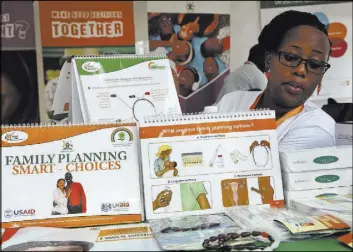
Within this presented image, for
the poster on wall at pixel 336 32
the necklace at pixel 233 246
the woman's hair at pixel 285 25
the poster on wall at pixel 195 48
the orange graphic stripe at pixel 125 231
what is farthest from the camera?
the poster on wall at pixel 336 32

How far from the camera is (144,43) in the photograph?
115 inches

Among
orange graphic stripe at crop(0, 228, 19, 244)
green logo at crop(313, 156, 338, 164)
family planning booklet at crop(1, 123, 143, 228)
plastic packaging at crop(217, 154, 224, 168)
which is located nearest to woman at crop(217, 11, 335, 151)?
green logo at crop(313, 156, 338, 164)

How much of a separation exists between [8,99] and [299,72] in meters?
1.99

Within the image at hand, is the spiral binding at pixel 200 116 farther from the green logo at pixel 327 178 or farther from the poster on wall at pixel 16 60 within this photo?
the poster on wall at pixel 16 60

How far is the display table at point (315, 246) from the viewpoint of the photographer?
2.35ft

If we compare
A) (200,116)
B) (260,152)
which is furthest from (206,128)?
(260,152)

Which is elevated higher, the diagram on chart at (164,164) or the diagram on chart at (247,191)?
the diagram on chart at (164,164)

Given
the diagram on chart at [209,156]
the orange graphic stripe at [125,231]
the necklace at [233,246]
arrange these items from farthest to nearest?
the diagram on chart at [209,156]
the orange graphic stripe at [125,231]
the necklace at [233,246]

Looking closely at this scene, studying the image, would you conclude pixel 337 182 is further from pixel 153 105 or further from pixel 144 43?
pixel 144 43

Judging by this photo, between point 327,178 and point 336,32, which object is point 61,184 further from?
point 336,32

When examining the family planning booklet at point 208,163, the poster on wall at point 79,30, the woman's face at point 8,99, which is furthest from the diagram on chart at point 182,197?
the woman's face at point 8,99

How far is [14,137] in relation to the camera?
2.95ft

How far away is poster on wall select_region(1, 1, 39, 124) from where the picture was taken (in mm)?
2684

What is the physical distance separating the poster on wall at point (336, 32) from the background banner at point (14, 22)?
167cm
